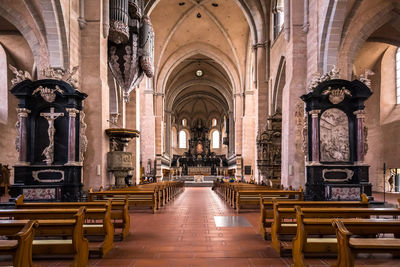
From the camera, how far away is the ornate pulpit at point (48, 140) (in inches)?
383

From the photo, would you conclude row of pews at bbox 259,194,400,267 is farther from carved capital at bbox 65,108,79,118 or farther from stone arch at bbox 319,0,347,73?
stone arch at bbox 319,0,347,73

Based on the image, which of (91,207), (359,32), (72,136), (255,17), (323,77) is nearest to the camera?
(91,207)

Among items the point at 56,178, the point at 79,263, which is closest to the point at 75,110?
the point at 56,178

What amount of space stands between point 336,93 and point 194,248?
666 cm

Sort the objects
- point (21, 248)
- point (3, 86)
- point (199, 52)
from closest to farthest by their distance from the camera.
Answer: point (21, 248)
point (3, 86)
point (199, 52)

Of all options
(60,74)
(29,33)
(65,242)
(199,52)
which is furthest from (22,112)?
(199,52)

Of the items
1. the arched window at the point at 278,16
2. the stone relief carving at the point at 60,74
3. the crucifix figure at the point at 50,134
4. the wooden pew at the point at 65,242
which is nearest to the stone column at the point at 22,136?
the crucifix figure at the point at 50,134

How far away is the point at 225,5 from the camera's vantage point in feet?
87.0

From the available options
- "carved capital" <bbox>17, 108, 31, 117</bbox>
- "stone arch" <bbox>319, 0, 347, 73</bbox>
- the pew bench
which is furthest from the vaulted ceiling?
the pew bench

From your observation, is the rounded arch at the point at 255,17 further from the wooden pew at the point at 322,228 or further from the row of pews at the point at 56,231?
the wooden pew at the point at 322,228

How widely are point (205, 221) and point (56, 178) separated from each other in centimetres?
443

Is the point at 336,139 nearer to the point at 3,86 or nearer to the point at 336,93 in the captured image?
the point at 336,93

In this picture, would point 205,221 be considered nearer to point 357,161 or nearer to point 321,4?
point 357,161

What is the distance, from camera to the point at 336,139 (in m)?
10.3
